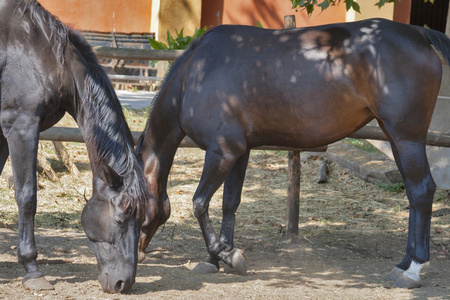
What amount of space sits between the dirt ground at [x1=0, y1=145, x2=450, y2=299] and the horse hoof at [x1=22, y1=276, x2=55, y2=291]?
39mm

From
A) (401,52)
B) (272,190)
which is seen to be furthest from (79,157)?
(401,52)

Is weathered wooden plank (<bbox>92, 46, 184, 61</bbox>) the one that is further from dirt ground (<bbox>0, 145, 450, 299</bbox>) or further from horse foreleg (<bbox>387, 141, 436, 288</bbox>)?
horse foreleg (<bbox>387, 141, 436, 288</bbox>)

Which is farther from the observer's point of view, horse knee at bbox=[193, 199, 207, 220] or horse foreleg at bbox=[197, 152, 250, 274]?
horse foreleg at bbox=[197, 152, 250, 274]

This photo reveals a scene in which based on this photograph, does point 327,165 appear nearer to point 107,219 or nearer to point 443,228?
point 443,228

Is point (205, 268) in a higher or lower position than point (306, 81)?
lower

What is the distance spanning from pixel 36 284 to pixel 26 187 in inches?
23.8

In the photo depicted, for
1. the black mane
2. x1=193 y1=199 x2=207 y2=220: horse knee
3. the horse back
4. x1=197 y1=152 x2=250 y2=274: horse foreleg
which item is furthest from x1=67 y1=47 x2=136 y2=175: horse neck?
x1=197 y1=152 x2=250 y2=274: horse foreleg

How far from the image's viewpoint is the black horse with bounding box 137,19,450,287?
4031mm

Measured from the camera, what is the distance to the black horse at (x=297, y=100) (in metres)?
4.03

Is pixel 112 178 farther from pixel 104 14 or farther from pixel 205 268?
pixel 104 14

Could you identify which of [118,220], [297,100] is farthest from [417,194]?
[118,220]

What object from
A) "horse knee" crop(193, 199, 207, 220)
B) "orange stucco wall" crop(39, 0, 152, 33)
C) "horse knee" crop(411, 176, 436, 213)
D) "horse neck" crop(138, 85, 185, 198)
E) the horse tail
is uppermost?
"orange stucco wall" crop(39, 0, 152, 33)

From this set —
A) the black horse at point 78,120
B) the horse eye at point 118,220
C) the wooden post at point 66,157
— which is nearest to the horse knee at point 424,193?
the black horse at point 78,120

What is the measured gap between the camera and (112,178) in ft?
11.8
